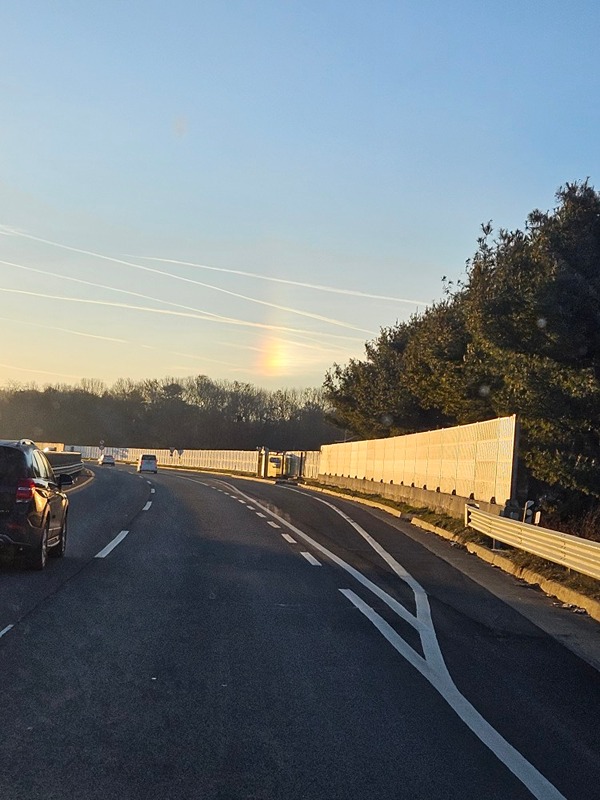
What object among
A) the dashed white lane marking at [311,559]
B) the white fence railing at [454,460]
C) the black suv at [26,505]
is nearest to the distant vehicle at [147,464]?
the white fence railing at [454,460]

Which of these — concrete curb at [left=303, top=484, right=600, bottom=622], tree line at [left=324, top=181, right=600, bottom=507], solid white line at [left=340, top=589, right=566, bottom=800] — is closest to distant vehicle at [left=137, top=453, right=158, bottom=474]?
tree line at [left=324, top=181, right=600, bottom=507]

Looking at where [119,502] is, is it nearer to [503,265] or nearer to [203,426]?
[503,265]

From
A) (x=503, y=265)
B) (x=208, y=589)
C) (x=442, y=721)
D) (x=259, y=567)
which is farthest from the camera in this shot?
(x=503, y=265)

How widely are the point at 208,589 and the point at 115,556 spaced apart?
3787mm

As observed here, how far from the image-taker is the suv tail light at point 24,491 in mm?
12570

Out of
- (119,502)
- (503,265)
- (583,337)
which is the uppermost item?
(503,265)

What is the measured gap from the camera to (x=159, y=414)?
155375 millimetres

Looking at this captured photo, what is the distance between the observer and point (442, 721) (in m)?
6.19

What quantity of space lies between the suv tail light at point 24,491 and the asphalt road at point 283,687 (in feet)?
3.24

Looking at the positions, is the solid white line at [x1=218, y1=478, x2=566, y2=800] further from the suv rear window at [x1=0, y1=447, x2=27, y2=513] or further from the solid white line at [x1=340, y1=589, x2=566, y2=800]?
the suv rear window at [x1=0, y1=447, x2=27, y2=513]

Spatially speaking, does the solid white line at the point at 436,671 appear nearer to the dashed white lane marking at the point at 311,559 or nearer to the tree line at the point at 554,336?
the dashed white lane marking at the point at 311,559

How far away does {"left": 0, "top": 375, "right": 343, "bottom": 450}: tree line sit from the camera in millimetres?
144875

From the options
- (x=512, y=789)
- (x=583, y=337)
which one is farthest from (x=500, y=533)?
(x=512, y=789)

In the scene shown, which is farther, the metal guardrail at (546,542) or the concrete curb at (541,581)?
the metal guardrail at (546,542)
